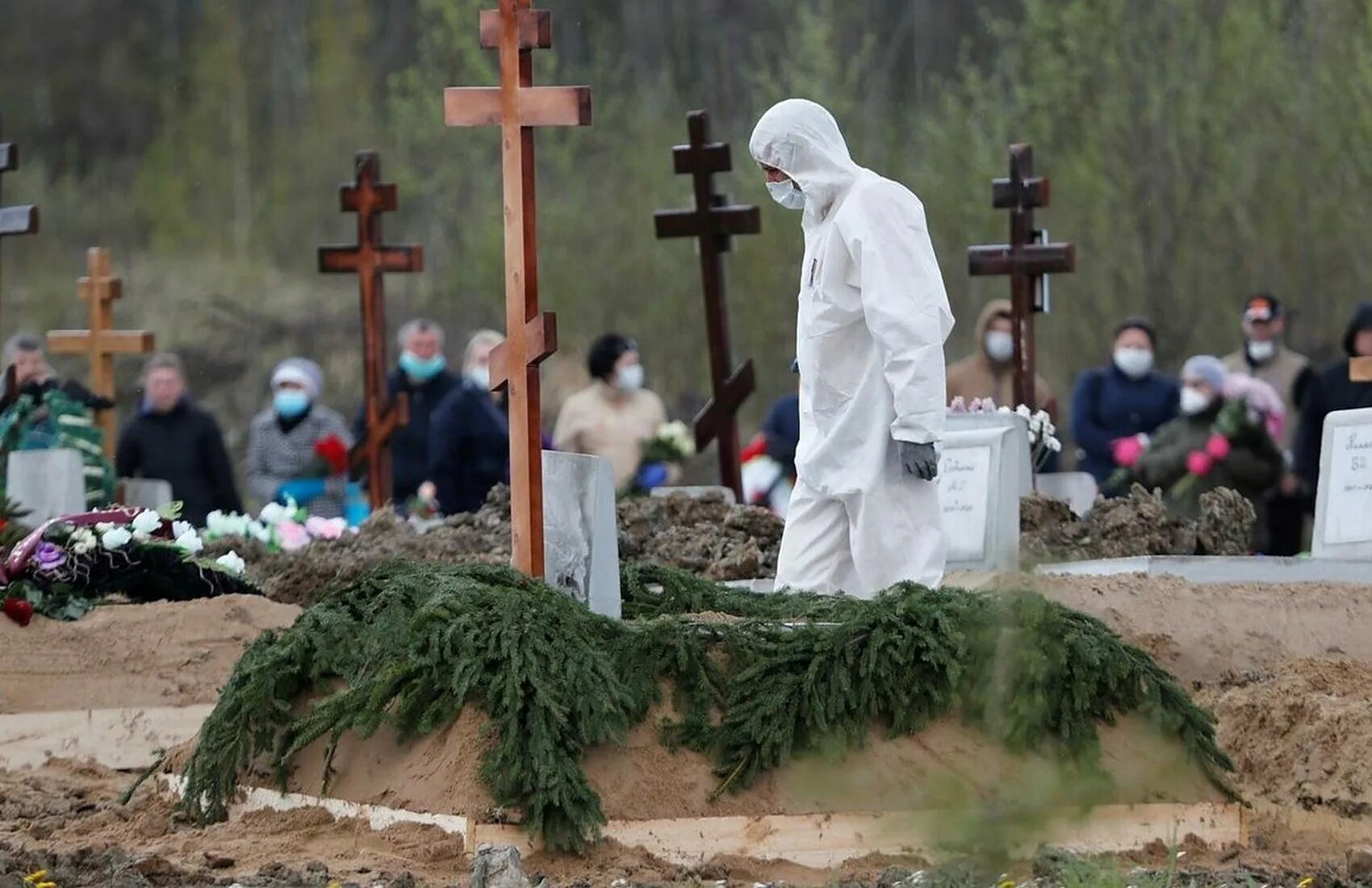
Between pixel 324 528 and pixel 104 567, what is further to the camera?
pixel 324 528

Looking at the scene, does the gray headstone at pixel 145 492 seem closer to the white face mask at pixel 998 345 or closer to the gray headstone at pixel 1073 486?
the white face mask at pixel 998 345

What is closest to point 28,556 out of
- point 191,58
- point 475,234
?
point 475,234

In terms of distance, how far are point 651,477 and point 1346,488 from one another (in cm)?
532

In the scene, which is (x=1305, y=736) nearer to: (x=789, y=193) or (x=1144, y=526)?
(x=789, y=193)

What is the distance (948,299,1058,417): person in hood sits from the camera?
1639 cm

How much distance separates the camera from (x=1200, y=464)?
1548cm

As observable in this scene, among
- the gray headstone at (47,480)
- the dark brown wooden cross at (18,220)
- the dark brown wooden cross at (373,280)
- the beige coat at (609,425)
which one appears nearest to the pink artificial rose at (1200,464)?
the beige coat at (609,425)

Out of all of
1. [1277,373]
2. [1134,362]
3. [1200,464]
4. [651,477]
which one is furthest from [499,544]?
[1277,373]

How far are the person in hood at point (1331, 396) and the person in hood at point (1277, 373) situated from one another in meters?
0.39

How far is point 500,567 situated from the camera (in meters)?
8.79

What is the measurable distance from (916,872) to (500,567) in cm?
212

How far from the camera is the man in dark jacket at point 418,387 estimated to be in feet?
58.9

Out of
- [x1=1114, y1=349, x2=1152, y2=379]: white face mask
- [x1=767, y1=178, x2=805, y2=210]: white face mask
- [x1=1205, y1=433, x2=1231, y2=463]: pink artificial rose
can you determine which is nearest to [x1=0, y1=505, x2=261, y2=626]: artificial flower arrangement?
[x1=767, y1=178, x2=805, y2=210]: white face mask

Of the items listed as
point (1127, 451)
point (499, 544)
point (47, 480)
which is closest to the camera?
point (499, 544)
